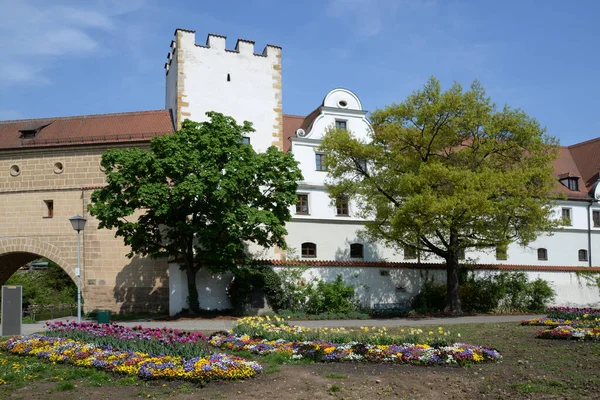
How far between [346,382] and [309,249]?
21257mm

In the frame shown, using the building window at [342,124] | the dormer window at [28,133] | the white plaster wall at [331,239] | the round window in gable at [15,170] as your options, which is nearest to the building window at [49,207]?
the round window in gable at [15,170]

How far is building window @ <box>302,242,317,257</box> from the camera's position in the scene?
3116 cm

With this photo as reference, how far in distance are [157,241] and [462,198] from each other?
39.9ft

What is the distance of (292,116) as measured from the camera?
117ft

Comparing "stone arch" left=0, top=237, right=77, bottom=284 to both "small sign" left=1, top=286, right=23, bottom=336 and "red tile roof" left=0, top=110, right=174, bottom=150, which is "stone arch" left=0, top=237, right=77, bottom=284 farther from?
"small sign" left=1, top=286, right=23, bottom=336

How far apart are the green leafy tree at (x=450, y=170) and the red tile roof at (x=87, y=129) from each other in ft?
32.0

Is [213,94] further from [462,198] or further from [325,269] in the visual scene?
[462,198]

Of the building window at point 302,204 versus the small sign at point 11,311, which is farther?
the building window at point 302,204

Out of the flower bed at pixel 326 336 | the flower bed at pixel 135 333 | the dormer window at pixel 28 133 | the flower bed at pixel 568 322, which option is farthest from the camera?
the dormer window at pixel 28 133

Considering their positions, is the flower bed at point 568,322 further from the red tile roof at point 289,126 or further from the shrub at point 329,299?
the red tile roof at point 289,126

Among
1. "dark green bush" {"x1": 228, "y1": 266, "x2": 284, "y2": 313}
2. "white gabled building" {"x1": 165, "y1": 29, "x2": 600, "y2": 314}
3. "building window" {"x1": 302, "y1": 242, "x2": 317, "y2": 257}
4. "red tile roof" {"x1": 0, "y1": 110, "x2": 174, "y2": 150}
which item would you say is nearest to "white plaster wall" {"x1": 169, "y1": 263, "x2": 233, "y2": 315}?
"dark green bush" {"x1": 228, "y1": 266, "x2": 284, "y2": 313}

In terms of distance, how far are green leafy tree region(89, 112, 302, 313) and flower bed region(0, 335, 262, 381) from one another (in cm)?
973

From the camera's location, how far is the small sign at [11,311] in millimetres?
16797

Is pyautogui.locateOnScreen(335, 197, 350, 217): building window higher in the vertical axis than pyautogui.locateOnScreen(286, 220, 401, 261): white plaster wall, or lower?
higher
